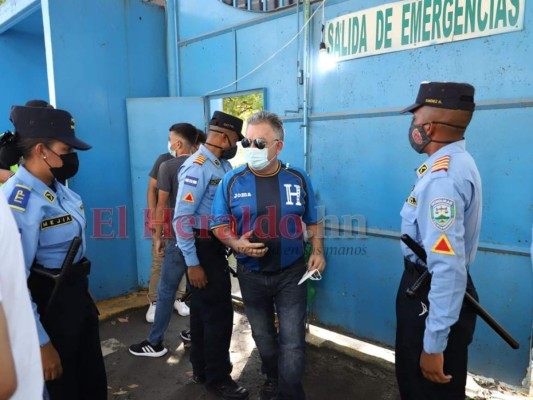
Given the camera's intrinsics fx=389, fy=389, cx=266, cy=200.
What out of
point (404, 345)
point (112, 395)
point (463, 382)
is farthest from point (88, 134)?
point (463, 382)

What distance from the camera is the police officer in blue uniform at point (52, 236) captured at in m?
1.70

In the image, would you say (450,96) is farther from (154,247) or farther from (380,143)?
(154,247)

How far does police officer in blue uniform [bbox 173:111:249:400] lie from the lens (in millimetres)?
2639

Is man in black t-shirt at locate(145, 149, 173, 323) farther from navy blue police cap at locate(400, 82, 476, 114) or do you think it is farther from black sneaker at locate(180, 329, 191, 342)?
navy blue police cap at locate(400, 82, 476, 114)

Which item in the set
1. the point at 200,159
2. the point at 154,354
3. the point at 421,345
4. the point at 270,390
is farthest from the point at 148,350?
the point at 421,345

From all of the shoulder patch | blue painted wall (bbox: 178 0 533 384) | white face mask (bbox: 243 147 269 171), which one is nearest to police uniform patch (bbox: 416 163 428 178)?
white face mask (bbox: 243 147 269 171)

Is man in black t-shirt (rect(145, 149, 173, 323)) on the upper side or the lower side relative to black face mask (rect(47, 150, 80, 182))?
lower

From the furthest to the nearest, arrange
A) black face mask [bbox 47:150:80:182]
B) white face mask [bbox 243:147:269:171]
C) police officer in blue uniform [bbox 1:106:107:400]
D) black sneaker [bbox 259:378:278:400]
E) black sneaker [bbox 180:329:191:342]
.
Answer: black sneaker [bbox 180:329:191:342]
black sneaker [bbox 259:378:278:400]
white face mask [bbox 243:147:269:171]
black face mask [bbox 47:150:80:182]
police officer in blue uniform [bbox 1:106:107:400]

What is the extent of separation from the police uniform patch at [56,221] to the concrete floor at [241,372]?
1667 mm

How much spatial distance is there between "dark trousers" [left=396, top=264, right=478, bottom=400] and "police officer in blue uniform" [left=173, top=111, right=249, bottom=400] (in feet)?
4.09

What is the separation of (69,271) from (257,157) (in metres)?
1.18

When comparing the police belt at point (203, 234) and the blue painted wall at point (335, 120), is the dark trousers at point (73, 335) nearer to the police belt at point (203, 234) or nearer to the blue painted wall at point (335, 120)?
the police belt at point (203, 234)

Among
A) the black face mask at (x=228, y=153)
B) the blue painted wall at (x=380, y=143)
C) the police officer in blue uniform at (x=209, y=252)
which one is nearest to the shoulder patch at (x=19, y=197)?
the police officer in blue uniform at (x=209, y=252)

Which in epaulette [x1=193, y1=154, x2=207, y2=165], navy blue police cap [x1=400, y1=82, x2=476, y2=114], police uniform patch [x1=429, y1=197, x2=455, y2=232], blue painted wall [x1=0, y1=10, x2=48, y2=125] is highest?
blue painted wall [x1=0, y1=10, x2=48, y2=125]
